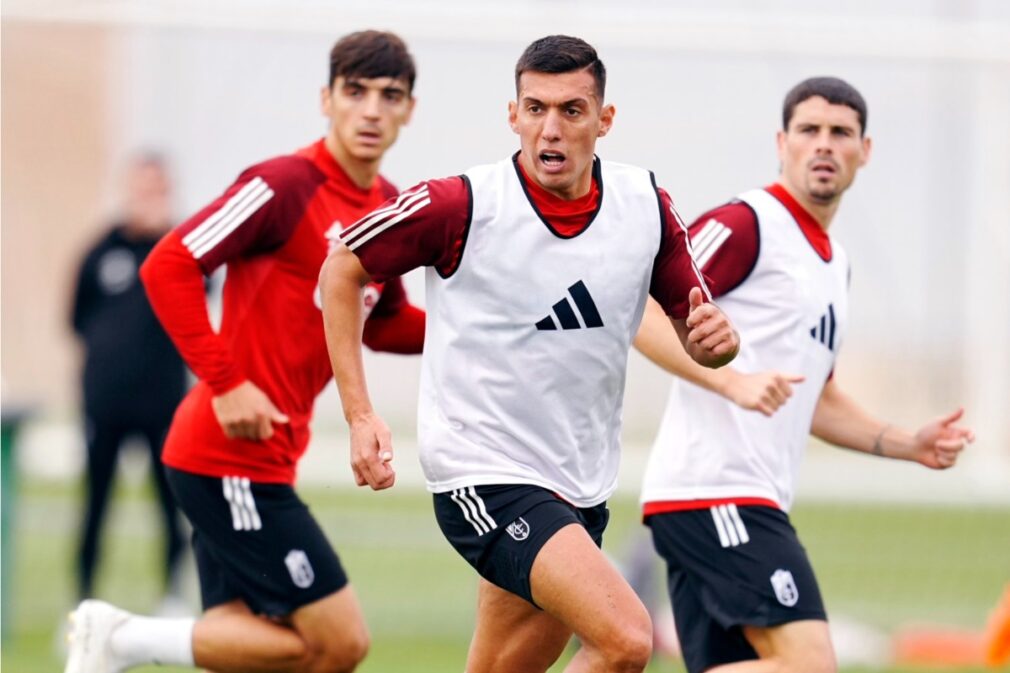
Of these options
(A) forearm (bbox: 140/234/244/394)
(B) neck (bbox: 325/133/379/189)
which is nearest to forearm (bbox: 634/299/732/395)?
(B) neck (bbox: 325/133/379/189)

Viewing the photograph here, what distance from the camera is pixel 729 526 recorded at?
5656 millimetres

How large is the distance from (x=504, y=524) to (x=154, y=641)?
5.90ft

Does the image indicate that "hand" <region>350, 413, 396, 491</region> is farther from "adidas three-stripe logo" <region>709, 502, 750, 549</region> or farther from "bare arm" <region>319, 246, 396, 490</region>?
"adidas three-stripe logo" <region>709, 502, 750, 549</region>

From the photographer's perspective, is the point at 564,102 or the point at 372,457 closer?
the point at 372,457

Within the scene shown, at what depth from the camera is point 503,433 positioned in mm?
5004

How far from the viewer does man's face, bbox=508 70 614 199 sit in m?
4.88

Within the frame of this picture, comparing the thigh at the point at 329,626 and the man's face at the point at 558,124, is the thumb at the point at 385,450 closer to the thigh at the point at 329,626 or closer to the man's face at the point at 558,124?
the man's face at the point at 558,124

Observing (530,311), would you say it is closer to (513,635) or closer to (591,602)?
(591,602)

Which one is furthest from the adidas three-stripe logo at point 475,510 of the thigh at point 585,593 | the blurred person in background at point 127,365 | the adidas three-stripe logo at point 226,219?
the blurred person in background at point 127,365

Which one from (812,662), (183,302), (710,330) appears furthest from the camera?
(183,302)

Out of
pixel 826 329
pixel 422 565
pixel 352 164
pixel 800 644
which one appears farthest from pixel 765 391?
pixel 422 565

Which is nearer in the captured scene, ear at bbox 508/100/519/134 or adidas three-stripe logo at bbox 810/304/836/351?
ear at bbox 508/100/519/134

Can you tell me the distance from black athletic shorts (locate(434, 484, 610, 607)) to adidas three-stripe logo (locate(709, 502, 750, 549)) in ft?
2.39

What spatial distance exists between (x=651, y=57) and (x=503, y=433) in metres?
10.5
